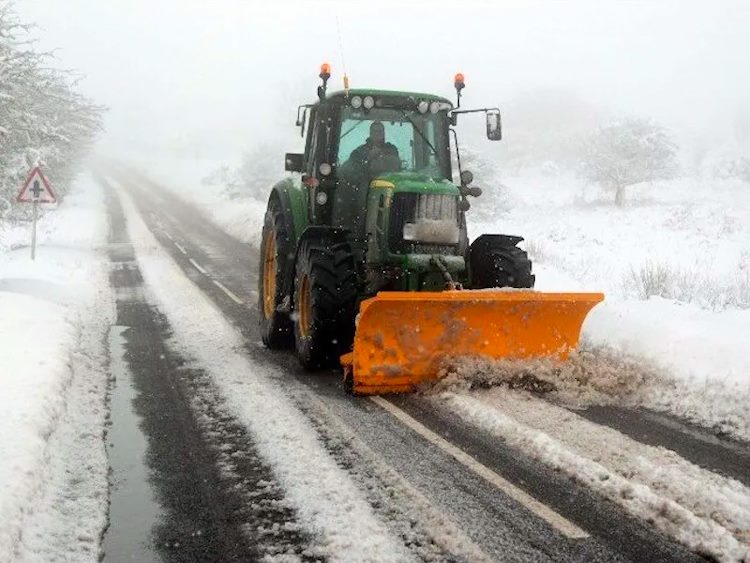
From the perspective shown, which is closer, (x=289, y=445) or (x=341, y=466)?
(x=341, y=466)

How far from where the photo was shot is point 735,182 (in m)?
44.0

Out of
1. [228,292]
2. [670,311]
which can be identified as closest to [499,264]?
[670,311]

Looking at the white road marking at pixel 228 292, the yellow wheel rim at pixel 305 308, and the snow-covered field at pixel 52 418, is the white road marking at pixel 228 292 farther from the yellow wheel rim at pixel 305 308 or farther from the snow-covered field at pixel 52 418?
the yellow wheel rim at pixel 305 308

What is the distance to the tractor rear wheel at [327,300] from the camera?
5.63m

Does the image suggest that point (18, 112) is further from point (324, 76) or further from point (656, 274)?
point (656, 274)

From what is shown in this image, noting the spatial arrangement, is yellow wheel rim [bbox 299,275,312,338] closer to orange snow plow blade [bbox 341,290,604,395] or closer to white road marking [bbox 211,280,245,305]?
orange snow plow blade [bbox 341,290,604,395]

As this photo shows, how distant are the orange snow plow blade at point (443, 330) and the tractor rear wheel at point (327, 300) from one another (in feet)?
1.32

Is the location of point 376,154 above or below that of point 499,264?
above

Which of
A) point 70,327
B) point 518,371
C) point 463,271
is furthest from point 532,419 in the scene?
point 70,327

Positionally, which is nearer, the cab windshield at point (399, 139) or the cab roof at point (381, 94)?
the cab roof at point (381, 94)

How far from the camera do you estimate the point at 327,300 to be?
5617mm

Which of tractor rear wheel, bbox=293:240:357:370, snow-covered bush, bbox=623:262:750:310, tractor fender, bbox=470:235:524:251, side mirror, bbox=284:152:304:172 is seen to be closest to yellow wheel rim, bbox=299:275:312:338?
tractor rear wheel, bbox=293:240:357:370

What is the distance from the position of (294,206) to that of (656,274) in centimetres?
612

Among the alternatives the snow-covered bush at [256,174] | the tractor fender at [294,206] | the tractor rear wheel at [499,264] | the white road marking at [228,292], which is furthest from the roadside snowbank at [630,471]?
Result: the snow-covered bush at [256,174]
